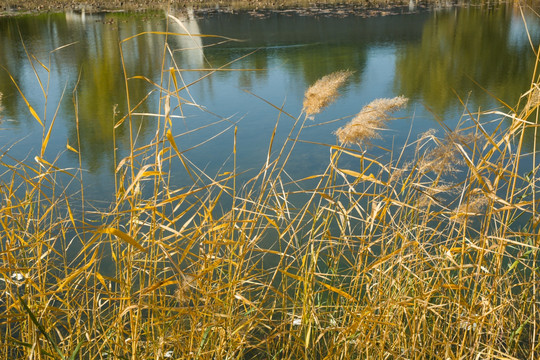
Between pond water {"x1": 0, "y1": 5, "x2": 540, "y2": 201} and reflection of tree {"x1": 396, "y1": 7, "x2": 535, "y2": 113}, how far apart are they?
0.02m

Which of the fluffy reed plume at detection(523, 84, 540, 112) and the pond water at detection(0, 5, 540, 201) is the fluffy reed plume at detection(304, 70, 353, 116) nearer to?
the fluffy reed plume at detection(523, 84, 540, 112)

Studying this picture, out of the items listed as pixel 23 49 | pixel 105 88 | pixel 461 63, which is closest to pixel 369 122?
pixel 105 88

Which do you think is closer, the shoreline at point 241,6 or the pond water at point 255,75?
the pond water at point 255,75

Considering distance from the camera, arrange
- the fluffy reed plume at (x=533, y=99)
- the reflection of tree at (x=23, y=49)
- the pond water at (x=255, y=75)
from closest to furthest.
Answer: the fluffy reed plume at (x=533, y=99)
the pond water at (x=255, y=75)
the reflection of tree at (x=23, y=49)

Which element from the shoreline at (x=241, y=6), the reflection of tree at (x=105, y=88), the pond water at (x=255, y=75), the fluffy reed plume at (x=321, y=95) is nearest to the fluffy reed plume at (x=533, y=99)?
the fluffy reed plume at (x=321, y=95)

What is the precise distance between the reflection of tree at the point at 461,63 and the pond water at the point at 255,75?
0.02m

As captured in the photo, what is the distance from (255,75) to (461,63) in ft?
8.03

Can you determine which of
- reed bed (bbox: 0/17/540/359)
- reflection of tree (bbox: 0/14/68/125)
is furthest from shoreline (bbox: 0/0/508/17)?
reed bed (bbox: 0/17/540/359)

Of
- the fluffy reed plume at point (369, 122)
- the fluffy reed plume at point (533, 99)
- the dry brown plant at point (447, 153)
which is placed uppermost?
the fluffy reed plume at point (533, 99)

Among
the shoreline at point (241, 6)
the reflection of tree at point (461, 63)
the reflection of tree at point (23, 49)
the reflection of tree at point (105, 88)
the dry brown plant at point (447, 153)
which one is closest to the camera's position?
the dry brown plant at point (447, 153)

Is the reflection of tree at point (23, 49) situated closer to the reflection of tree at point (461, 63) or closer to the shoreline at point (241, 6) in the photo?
the shoreline at point (241, 6)

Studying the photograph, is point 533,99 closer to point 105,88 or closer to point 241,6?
point 105,88

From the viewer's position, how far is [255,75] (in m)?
5.86

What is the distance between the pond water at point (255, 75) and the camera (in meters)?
4.02
